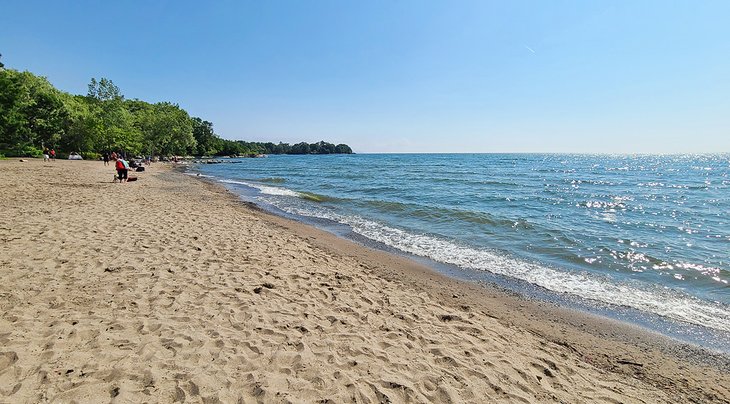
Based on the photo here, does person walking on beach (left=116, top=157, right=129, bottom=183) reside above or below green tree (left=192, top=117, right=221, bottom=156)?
below

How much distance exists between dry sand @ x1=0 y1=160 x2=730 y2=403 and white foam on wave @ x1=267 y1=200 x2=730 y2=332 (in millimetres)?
1497

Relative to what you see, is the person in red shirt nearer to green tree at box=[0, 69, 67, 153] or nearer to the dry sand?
the dry sand

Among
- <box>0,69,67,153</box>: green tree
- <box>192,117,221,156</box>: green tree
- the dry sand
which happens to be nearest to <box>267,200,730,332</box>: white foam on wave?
the dry sand

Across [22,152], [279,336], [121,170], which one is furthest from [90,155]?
[279,336]

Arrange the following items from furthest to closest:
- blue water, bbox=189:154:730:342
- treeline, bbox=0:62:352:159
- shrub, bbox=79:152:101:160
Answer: shrub, bbox=79:152:101:160, treeline, bbox=0:62:352:159, blue water, bbox=189:154:730:342

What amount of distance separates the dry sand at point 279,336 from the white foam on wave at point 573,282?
4.91 ft

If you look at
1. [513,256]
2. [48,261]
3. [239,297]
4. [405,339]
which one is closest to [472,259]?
[513,256]

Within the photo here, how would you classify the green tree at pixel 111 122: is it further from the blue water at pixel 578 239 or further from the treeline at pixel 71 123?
the blue water at pixel 578 239

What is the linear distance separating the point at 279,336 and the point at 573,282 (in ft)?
25.8

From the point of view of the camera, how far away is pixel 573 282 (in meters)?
8.76

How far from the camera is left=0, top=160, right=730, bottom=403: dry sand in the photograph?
3.69 metres

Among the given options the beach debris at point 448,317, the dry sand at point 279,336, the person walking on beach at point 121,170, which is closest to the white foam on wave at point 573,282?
the dry sand at point 279,336

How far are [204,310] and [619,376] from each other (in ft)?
20.6

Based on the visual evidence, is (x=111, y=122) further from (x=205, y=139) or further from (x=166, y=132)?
(x=205, y=139)
